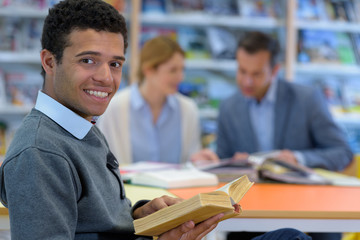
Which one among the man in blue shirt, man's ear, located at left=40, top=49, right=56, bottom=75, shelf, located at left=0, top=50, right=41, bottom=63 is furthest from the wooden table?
shelf, located at left=0, top=50, right=41, bottom=63

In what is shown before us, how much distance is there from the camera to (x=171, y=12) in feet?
12.5

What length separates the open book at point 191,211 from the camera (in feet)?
2.86

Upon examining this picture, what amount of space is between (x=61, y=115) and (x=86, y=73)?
10cm

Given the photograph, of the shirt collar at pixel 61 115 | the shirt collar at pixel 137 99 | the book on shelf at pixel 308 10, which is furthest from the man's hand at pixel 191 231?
the book on shelf at pixel 308 10

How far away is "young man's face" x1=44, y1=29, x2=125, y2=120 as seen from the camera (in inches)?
39.9

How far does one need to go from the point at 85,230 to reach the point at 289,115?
6.17ft

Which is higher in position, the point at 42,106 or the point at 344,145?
the point at 42,106

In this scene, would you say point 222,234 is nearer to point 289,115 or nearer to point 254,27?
point 289,115

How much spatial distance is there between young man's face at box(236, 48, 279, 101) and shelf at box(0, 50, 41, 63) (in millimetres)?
1661

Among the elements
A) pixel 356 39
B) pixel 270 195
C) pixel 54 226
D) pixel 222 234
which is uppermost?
pixel 356 39

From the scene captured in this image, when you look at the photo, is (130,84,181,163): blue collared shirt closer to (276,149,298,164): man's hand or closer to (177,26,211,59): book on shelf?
(276,149,298,164): man's hand

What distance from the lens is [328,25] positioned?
392 cm

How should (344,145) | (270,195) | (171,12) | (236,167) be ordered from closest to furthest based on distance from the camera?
(270,195)
(236,167)
(344,145)
(171,12)

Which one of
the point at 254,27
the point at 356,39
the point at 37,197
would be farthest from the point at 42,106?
the point at 356,39
